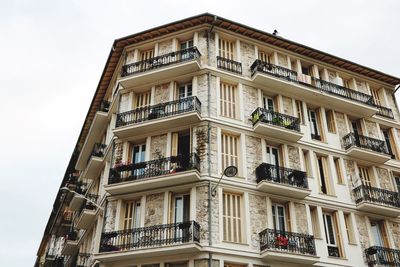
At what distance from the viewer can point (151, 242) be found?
55.8 feet

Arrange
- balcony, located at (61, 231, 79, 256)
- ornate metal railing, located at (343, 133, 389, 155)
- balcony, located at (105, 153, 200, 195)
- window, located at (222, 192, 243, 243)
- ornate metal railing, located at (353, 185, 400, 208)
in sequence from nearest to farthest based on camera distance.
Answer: window, located at (222, 192, 243, 243) < balcony, located at (105, 153, 200, 195) < ornate metal railing, located at (353, 185, 400, 208) < ornate metal railing, located at (343, 133, 389, 155) < balcony, located at (61, 231, 79, 256)

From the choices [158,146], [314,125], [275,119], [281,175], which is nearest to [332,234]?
[281,175]

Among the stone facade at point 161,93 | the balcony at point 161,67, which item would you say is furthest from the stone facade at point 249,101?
the stone facade at point 161,93

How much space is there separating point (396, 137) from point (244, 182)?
12589mm

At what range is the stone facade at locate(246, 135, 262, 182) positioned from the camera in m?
19.1

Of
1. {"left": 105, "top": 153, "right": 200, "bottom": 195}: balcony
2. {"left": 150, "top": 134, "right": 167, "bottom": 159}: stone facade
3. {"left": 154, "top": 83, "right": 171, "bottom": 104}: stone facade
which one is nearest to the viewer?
{"left": 105, "top": 153, "right": 200, "bottom": 195}: balcony

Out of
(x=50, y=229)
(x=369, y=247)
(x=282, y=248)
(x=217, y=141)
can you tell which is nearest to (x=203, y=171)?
(x=217, y=141)

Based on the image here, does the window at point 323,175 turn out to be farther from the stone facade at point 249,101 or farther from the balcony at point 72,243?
the balcony at point 72,243

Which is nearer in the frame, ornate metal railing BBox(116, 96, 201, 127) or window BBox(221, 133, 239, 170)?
window BBox(221, 133, 239, 170)

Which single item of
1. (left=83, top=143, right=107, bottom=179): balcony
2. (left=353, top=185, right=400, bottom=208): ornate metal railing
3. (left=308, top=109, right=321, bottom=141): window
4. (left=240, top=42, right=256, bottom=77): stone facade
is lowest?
(left=353, top=185, right=400, bottom=208): ornate metal railing

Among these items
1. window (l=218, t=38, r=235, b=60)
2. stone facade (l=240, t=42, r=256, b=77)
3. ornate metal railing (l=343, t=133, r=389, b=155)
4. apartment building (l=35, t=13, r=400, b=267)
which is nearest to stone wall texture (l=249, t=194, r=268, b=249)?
apartment building (l=35, t=13, r=400, b=267)

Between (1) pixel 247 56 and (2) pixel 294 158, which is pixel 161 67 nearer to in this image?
(1) pixel 247 56

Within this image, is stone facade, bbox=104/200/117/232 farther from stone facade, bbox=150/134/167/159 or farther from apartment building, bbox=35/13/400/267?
stone facade, bbox=150/134/167/159

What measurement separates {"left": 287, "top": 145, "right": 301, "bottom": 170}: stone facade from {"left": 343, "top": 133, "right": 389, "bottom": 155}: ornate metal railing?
360cm
